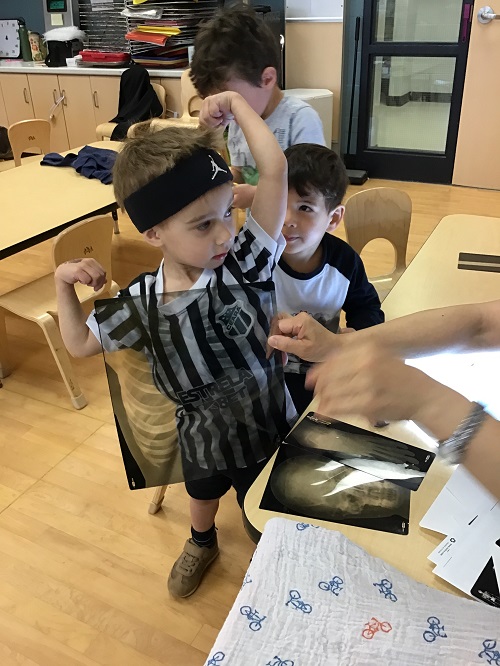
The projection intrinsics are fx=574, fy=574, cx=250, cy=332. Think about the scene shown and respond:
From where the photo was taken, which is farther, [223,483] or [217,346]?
[223,483]

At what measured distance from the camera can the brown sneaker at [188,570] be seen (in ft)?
5.14

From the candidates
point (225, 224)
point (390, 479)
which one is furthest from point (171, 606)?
point (225, 224)

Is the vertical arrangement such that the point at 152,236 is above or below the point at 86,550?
above

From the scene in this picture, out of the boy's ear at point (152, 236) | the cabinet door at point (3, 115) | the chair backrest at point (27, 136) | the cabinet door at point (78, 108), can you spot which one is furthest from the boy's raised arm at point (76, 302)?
the cabinet door at point (3, 115)

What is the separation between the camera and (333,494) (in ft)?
3.03

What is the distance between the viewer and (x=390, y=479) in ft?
3.09

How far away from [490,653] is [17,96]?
600 cm

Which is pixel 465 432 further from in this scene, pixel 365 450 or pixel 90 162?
pixel 90 162

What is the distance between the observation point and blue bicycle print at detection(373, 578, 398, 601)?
0.76 metres

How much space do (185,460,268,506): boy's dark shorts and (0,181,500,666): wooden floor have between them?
1.16ft

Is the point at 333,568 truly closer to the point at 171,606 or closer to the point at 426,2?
the point at 171,606

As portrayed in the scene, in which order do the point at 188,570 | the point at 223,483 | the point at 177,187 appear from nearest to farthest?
the point at 177,187 < the point at 223,483 < the point at 188,570

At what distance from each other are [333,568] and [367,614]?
0.24 feet

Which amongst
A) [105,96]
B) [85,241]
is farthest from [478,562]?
[105,96]
